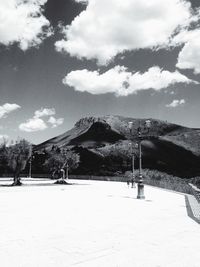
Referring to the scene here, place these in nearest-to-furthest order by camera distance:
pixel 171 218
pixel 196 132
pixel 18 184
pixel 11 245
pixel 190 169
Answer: pixel 11 245 → pixel 171 218 → pixel 18 184 → pixel 190 169 → pixel 196 132

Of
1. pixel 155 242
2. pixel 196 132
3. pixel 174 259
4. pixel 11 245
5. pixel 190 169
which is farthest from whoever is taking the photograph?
pixel 196 132

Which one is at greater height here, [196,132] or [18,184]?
[196,132]

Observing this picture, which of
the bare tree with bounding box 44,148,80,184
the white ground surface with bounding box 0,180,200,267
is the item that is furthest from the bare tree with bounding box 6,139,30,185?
the white ground surface with bounding box 0,180,200,267

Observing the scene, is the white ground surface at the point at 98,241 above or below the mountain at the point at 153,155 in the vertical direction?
below

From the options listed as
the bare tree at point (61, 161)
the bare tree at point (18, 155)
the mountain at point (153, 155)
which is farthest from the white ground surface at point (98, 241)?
the mountain at point (153, 155)

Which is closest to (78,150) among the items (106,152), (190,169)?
(106,152)

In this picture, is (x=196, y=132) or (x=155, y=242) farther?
(x=196, y=132)

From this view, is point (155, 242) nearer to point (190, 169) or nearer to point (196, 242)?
point (196, 242)

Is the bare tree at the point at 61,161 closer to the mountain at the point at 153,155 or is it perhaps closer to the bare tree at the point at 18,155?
the bare tree at the point at 18,155

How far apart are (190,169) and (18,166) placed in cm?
11909

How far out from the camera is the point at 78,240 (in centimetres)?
849

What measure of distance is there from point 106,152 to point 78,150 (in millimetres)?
15015

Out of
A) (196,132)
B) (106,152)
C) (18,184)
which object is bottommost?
(18,184)

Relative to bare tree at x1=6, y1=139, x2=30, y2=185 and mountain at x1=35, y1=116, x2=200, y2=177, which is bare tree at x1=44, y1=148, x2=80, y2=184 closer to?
bare tree at x1=6, y1=139, x2=30, y2=185
